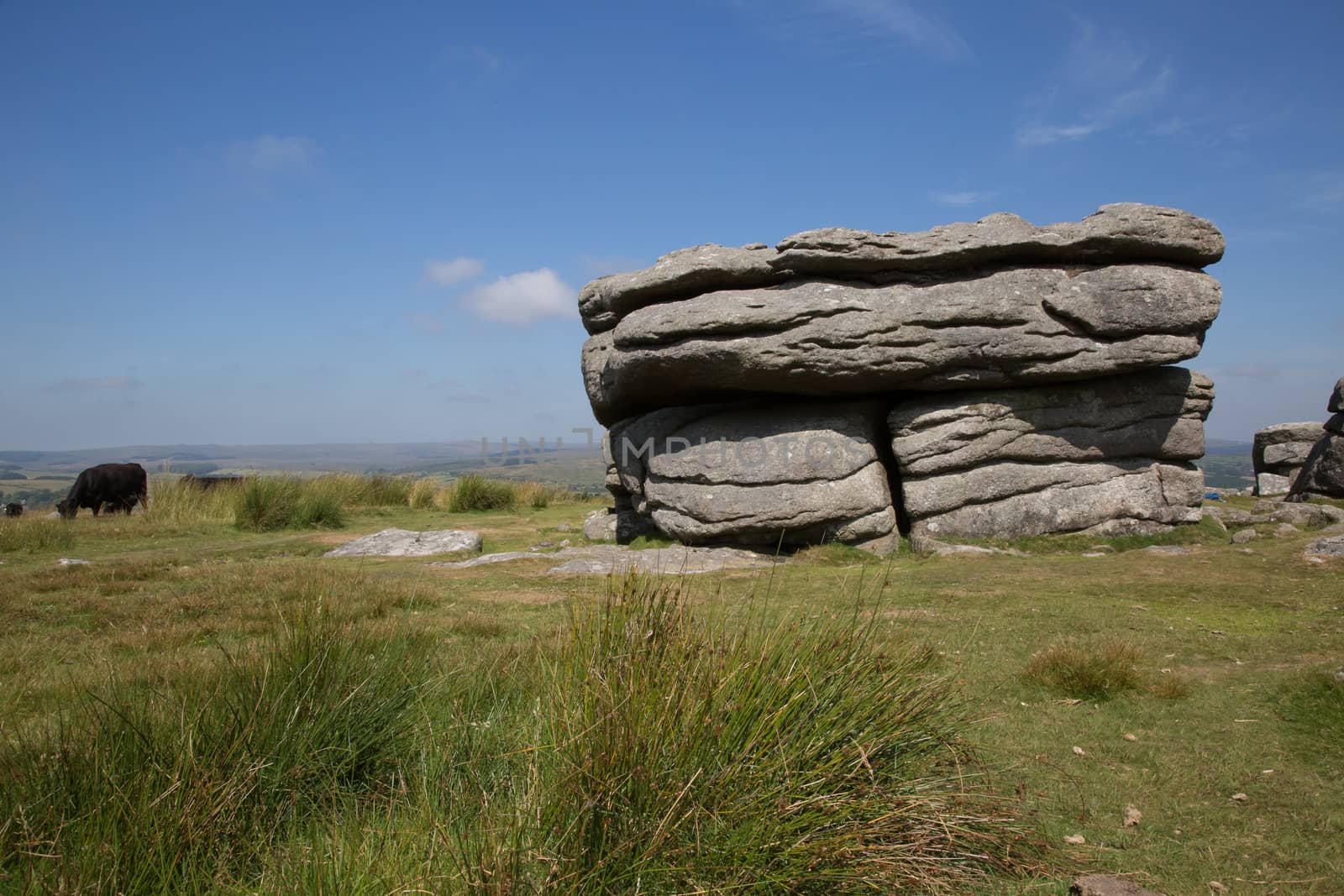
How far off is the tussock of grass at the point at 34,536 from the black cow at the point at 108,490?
14.4 feet

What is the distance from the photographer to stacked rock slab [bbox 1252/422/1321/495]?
23875mm

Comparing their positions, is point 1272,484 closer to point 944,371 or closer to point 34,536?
point 944,371

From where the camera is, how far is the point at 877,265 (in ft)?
45.6

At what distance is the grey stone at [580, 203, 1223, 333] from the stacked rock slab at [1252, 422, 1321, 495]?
13776 mm

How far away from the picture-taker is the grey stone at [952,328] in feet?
43.5

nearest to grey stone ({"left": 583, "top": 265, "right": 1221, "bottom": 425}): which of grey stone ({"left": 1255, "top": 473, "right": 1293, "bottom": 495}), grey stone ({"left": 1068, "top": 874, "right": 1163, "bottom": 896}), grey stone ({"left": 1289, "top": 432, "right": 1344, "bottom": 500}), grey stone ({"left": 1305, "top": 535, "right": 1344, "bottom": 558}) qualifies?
grey stone ({"left": 1305, "top": 535, "right": 1344, "bottom": 558})

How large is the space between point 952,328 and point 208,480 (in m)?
19.6

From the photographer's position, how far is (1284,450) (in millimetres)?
A: 24703

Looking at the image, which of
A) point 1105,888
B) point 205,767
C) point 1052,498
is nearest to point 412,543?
point 1052,498

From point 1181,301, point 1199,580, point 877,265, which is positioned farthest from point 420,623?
point 1181,301

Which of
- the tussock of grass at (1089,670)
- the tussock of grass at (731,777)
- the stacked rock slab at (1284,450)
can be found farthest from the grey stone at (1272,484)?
the tussock of grass at (731,777)

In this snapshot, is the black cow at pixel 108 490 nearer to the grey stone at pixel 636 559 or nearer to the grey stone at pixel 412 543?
the grey stone at pixel 412 543

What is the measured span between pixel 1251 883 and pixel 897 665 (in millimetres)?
1713

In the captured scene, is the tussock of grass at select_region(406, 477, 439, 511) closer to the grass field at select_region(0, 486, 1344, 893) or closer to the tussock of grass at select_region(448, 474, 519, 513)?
the tussock of grass at select_region(448, 474, 519, 513)
